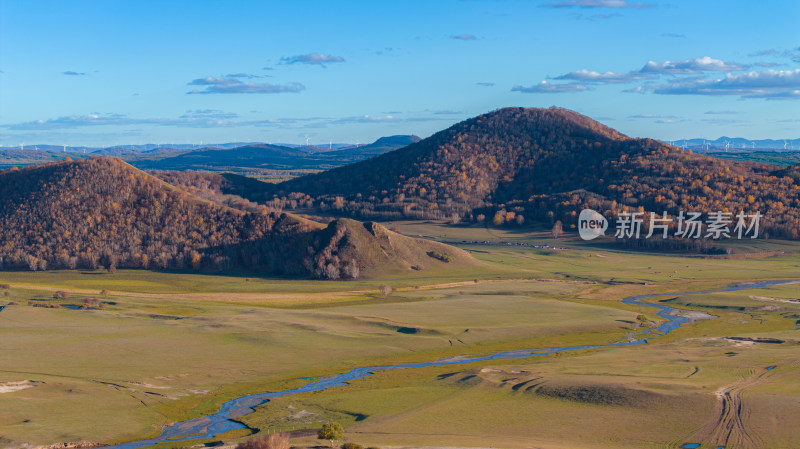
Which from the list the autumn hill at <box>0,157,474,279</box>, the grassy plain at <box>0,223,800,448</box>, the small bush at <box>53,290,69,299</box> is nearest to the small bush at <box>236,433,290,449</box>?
the grassy plain at <box>0,223,800,448</box>

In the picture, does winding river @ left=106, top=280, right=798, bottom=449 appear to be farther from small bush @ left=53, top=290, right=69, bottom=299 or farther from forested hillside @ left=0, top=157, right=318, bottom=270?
forested hillside @ left=0, top=157, right=318, bottom=270

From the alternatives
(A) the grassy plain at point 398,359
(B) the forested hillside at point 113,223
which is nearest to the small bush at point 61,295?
(A) the grassy plain at point 398,359

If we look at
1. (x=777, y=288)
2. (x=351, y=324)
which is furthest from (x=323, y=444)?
(x=777, y=288)

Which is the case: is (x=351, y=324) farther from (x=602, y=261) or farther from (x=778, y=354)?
(x=602, y=261)

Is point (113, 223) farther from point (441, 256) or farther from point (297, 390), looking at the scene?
point (297, 390)

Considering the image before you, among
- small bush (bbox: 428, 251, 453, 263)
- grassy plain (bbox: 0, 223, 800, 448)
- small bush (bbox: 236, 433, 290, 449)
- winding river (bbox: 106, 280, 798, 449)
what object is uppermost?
small bush (bbox: 428, 251, 453, 263)

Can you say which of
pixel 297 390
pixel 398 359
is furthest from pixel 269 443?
pixel 398 359

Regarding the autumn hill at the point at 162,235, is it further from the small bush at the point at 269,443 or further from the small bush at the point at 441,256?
the small bush at the point at 269,443
